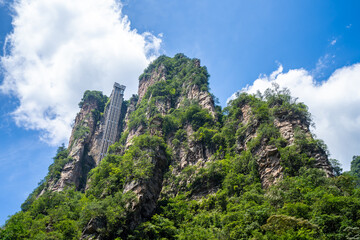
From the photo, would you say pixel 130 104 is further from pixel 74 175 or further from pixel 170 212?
pixel 170 212

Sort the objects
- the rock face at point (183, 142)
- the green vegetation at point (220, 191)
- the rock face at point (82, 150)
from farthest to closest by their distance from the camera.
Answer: the rock face at point (82, 150) → the rock face at point (183, 142) → the green vegetation at point (220, 191)

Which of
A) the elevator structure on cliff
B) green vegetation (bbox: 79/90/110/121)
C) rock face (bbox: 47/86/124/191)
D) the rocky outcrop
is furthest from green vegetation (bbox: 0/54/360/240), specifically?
green vegetation (bbox: 79/90/110/121)

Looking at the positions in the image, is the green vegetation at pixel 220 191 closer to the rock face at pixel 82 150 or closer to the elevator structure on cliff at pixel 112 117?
the rock face at pixel 82 150

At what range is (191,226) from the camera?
3173 cm

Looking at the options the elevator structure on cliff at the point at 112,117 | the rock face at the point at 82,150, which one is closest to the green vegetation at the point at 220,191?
the rock face at the point at 82,150

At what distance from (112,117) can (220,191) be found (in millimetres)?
49495

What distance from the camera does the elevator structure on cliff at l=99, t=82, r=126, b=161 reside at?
71700 mm

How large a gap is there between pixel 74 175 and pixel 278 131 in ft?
139

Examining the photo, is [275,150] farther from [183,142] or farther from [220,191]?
[183,142]

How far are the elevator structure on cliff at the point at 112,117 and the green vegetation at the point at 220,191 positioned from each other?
62.4 feet

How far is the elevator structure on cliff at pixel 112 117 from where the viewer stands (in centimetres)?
7170

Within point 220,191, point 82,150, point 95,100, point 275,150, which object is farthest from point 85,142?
point 275,150

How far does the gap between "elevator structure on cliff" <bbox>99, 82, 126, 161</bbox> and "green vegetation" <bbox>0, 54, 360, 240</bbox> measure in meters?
19.0

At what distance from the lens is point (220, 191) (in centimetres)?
3531
